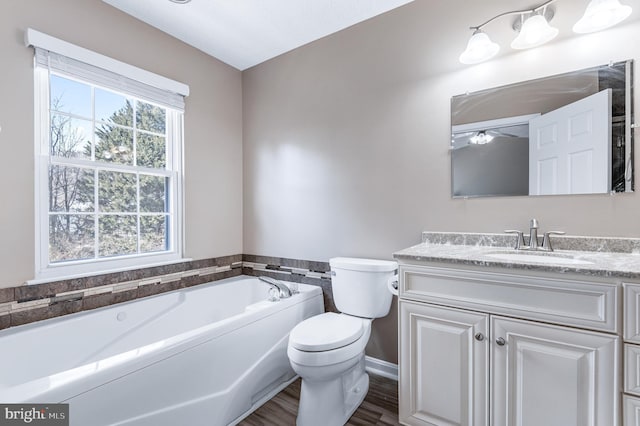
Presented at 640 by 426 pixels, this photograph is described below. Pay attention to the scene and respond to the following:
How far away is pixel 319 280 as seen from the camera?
7.82 feet

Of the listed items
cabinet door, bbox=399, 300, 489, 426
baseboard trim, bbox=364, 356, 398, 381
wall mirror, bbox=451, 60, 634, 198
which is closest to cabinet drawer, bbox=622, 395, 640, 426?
cabinet door, bbox=399, 300, 489, 426

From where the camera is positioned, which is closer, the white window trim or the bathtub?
the bathtub

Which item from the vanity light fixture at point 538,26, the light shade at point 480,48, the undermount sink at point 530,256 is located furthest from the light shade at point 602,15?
the undermount sink at point 530,256

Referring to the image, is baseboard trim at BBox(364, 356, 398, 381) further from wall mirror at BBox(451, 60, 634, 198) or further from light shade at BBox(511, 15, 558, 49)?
light shade at BBox(511, 15, 558, 49)

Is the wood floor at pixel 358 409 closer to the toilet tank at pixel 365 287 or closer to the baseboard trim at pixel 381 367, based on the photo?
the baseboard trim at pixel 381 367

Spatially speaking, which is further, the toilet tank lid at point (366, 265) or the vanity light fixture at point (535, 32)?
the toilet tank lid at point (366, 265)

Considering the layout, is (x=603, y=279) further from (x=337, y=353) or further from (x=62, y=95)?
(x=62, y=95)

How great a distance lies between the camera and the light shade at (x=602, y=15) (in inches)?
52.5

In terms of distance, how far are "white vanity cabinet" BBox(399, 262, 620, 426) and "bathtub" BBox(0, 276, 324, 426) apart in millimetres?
815

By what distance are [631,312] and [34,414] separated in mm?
2037

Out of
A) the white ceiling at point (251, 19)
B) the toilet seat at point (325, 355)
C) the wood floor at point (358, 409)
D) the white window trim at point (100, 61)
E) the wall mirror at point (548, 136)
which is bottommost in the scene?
the wood floor at point (358, 409)

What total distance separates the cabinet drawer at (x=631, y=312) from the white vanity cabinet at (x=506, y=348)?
3cm

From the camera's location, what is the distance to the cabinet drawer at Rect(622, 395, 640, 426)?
1020 mm

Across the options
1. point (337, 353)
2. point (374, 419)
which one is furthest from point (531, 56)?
point (374, 419)
